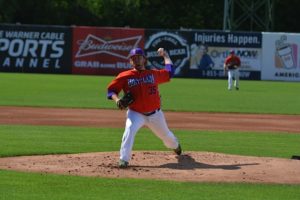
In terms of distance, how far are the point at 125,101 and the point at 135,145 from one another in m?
3.69

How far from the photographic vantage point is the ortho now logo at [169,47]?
47312 mm

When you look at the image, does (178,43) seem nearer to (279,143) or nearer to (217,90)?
(217,90)

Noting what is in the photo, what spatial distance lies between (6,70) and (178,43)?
1169 cm

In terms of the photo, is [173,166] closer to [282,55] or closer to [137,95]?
[137,95]

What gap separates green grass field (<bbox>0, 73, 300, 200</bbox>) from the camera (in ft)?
30.3

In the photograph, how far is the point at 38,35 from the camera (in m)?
47.6

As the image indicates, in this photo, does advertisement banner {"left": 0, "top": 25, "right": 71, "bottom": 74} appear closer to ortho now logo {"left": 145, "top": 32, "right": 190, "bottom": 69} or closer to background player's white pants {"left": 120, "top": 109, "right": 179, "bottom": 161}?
ortho now logo {"left": 145, "top": 32, "right": 190, "bottom": 69}

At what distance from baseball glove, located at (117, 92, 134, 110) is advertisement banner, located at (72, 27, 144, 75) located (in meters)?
36.1

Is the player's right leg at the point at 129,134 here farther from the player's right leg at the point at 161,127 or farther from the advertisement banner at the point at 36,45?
the advertisement banner at the point at 36,45

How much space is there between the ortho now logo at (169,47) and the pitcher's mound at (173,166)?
3431 centimetres

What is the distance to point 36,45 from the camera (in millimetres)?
47469

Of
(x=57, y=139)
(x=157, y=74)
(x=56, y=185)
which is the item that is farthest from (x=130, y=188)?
(x=57, y=139)

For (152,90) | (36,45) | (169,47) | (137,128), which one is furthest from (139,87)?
(36,45)

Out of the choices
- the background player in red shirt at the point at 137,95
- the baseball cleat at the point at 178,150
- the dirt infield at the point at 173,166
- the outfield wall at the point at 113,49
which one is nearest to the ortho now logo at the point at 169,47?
the outfield wall at the point at 113,49
